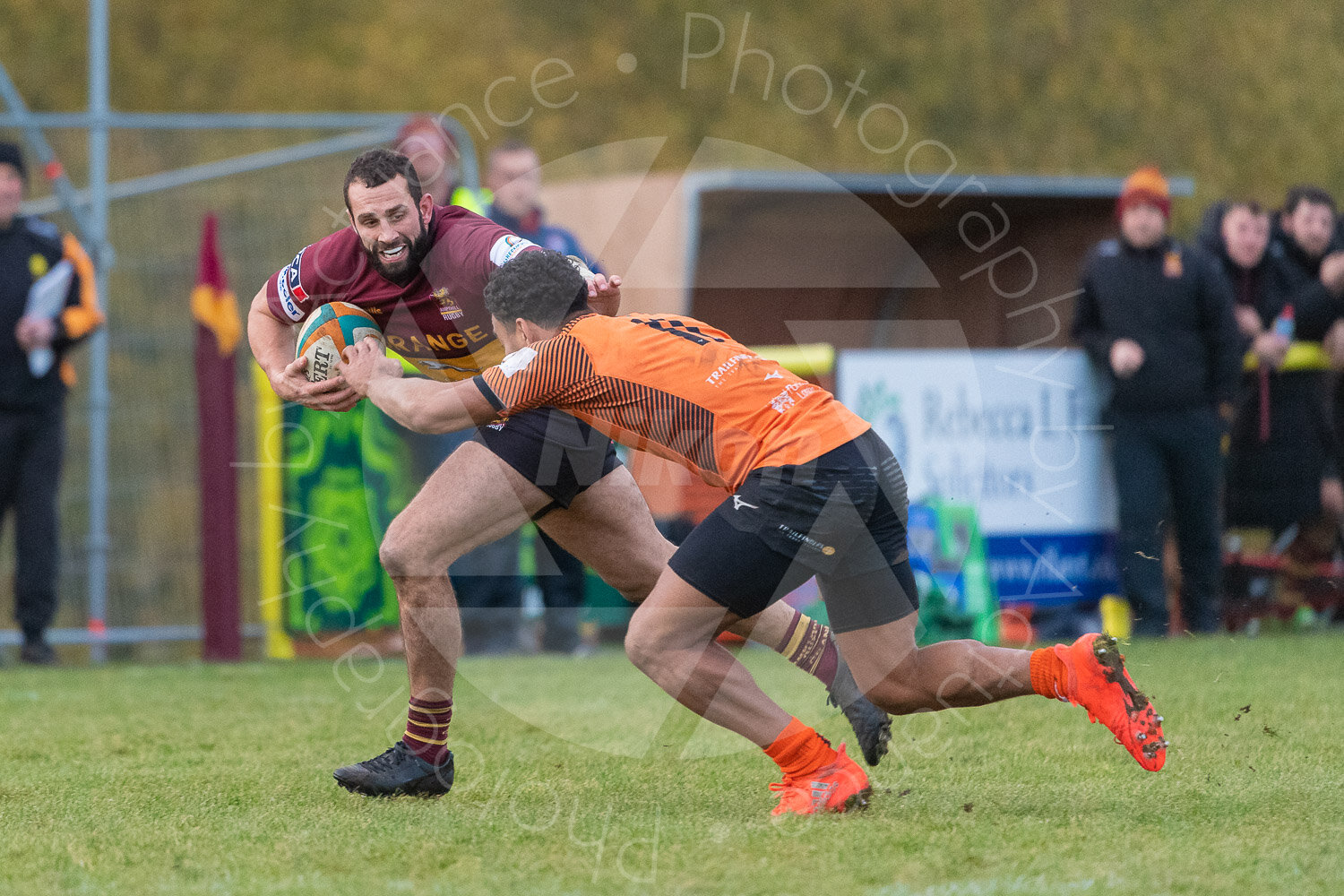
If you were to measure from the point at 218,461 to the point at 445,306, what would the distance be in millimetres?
4458

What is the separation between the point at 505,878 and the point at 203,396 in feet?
19.8

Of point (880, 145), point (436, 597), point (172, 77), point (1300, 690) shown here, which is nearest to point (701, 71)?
point (880, 145)

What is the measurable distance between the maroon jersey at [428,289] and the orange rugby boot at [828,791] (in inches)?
70.6

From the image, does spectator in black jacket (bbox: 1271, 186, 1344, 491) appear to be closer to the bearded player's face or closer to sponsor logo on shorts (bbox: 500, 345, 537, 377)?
the bearded player's face

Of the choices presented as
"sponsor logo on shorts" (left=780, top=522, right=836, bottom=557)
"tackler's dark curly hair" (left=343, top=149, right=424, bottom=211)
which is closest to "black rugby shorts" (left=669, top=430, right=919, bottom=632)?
"sponsor logo on shorts" (left=780, top=522, right=836, bottom=557)

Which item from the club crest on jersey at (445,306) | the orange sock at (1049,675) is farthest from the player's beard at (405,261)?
the orange sock at (1049,675)

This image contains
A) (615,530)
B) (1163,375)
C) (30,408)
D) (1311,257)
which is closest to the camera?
(615,530)

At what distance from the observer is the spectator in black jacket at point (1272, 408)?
397 inches

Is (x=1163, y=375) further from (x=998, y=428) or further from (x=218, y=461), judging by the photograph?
(x=218, y=461)

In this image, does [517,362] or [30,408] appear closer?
[517,362]

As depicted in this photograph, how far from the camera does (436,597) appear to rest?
5.11m

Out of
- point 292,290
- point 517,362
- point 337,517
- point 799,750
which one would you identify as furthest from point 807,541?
point 337,517

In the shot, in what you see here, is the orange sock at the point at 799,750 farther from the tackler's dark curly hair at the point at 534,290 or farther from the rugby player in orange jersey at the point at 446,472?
the tackler's dark curly hair at the point at 534,290

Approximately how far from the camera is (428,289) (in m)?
5.26
